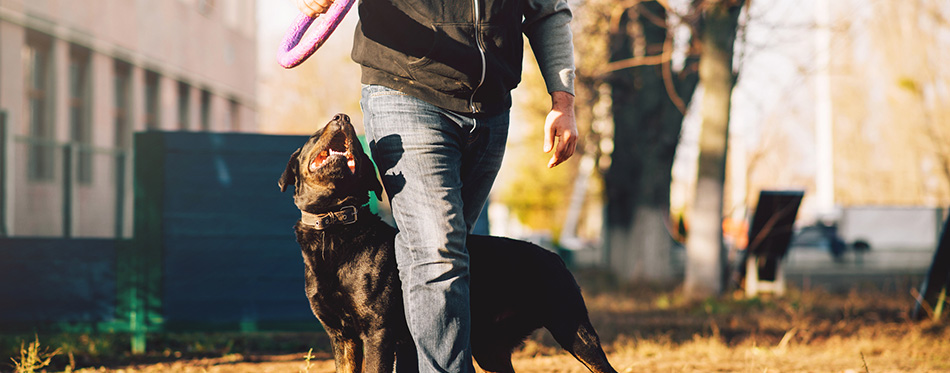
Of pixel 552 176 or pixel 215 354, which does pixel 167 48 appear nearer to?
pixel 215 354

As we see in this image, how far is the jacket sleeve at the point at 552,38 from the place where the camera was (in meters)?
3.13

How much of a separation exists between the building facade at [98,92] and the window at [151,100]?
22 mm

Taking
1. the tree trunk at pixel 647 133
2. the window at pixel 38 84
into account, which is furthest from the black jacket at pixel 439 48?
the window at pixel 38 84

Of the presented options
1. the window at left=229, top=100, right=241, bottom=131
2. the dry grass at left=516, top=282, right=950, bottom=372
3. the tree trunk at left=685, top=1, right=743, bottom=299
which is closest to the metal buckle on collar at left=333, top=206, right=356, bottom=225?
the dry grass at left=516, top=282, right=950, bottom=372

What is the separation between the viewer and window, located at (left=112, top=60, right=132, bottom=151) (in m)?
16.8

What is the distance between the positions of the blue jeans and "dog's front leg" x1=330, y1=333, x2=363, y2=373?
456 mm

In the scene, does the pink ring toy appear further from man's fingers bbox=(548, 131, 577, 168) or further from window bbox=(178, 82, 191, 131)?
window bbox=(178, 82, 191, 131)

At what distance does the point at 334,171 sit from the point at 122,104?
601 inches

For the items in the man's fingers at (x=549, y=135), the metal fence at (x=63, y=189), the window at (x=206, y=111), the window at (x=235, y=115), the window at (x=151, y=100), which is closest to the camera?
the man's fingers at (x=549, y=135)

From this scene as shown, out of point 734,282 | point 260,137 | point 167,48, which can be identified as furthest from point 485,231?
point 167,48

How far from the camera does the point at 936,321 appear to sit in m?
6.22

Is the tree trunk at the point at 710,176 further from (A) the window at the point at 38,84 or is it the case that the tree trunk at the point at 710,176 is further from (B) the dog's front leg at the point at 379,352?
(A) the window at the point at 38,84

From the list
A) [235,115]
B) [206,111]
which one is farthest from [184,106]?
[235,115]

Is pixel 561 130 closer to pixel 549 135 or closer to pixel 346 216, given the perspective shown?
pixel 549 135
